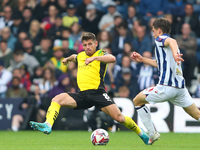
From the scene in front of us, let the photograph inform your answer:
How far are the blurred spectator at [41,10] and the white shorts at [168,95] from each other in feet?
30.8

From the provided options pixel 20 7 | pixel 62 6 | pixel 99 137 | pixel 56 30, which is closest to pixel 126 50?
pixel 56 30

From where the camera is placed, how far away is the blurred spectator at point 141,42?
13.8 metres

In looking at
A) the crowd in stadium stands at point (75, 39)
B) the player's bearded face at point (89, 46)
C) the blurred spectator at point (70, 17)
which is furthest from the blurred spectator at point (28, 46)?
the player's bearded face at point (89, 46)

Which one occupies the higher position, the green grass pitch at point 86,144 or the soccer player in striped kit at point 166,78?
the soccer player in striped kit at point 166,78

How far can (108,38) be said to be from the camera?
46.0ft

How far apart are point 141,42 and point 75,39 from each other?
7.55 feet

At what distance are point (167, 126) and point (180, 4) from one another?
543 cm

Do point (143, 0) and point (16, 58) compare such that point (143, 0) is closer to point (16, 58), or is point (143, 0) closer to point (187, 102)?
point (16, 58)

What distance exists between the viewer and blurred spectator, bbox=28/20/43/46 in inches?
586

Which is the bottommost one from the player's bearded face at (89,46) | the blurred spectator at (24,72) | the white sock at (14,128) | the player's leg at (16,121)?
the white sock at (14,128)

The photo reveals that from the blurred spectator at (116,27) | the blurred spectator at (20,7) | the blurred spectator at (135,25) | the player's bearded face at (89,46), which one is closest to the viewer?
the player's bearded face at (89,46)

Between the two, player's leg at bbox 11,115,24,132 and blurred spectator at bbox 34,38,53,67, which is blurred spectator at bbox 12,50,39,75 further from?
player's leg at bbox 11,115,24,132

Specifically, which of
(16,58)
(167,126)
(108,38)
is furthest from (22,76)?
(167,126)

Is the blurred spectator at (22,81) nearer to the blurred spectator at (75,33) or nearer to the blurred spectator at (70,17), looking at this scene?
the blurred spectator at (75,33)
